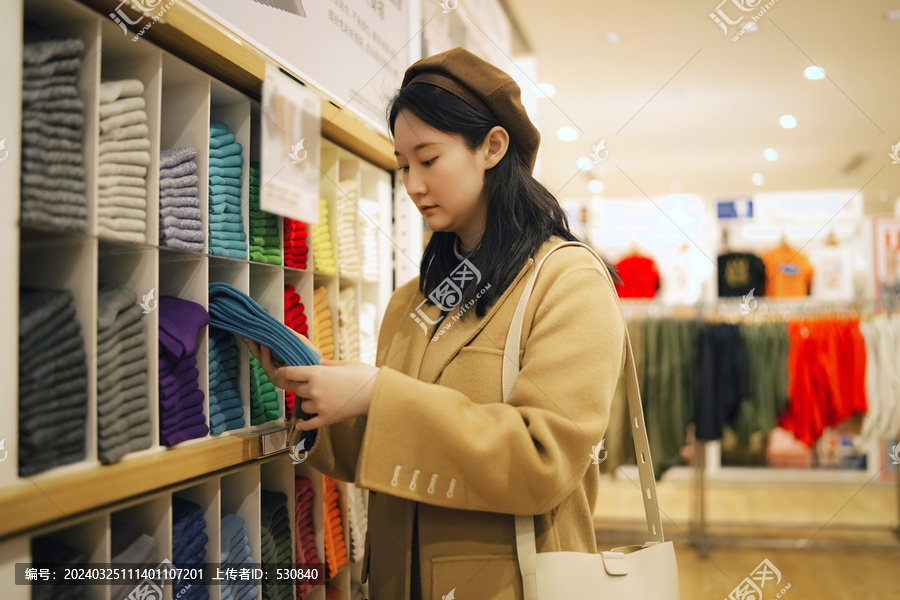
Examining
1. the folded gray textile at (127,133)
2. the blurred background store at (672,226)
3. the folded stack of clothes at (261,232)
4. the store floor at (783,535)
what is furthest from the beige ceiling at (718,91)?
the store floor at (783,535)

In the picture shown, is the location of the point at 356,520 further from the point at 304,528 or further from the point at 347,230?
the point at 347,230

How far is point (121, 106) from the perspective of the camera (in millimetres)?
986

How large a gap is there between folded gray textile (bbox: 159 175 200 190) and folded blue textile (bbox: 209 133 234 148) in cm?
10

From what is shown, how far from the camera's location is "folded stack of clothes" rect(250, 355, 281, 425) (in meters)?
1.33

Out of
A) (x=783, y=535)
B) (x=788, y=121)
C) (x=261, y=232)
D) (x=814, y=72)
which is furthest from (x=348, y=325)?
(x=788, y=121)

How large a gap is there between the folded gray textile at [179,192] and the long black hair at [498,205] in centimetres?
41

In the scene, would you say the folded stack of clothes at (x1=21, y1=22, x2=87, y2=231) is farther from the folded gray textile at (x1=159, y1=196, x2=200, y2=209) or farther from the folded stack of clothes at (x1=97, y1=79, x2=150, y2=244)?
the folded gray textile at (x1=159, y1=196, x2=200, y2=209)

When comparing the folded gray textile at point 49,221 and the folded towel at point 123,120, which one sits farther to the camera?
the folded towel at point 123,120

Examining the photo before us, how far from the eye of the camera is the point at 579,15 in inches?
153

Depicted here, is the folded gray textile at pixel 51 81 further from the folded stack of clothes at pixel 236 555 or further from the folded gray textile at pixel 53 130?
the folded stack of clothes at pixel 236 555

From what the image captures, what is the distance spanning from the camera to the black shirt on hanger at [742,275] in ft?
18.3

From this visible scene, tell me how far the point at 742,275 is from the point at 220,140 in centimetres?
540

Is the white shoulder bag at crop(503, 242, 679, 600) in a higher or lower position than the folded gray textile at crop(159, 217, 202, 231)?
lower

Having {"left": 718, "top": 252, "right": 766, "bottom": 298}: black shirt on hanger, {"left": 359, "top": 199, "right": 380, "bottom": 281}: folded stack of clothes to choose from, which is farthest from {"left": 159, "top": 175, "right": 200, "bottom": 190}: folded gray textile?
{"left": 718, "top": 252, "right": 766, "bottom": 298}: black shirt on hanger
